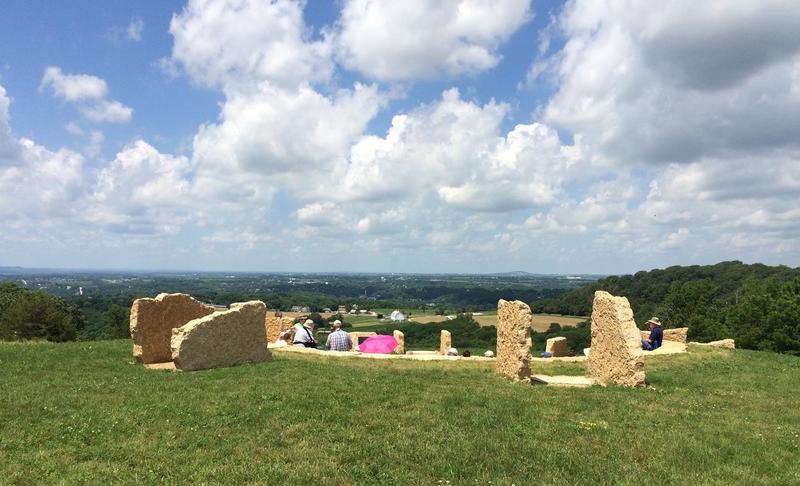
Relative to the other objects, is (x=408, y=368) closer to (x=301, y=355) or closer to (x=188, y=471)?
(x=301, y=355)

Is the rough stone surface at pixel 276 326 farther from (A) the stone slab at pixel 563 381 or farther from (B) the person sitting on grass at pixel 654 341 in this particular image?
(B) the person sitting on grass at pixel 654 341

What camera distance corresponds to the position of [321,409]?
10648 mm

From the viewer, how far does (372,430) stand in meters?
9.37

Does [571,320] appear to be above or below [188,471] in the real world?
below

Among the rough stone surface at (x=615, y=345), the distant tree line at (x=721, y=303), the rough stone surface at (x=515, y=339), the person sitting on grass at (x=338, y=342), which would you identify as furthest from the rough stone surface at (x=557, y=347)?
the distant tree line at (x=721, y=303)

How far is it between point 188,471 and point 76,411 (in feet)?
15.2

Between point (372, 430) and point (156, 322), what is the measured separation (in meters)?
12.8

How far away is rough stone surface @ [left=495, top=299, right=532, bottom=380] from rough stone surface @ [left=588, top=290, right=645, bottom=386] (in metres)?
2.52

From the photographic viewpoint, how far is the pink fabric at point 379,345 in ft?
83.6

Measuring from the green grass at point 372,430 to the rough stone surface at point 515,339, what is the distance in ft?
2.47

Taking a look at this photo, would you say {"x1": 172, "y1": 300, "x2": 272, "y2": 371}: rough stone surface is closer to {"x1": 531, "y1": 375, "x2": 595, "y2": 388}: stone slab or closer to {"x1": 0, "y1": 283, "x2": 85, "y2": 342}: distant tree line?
{"x1": 531, "y1": 375, "x2": 595, "y2": 388}: stone slab

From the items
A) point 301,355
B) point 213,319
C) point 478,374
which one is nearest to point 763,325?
point 478,374

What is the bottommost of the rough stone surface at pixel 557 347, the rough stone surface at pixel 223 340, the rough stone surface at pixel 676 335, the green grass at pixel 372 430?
the rough stone surface at pixel 557 347

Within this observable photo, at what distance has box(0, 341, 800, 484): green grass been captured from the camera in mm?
7426
